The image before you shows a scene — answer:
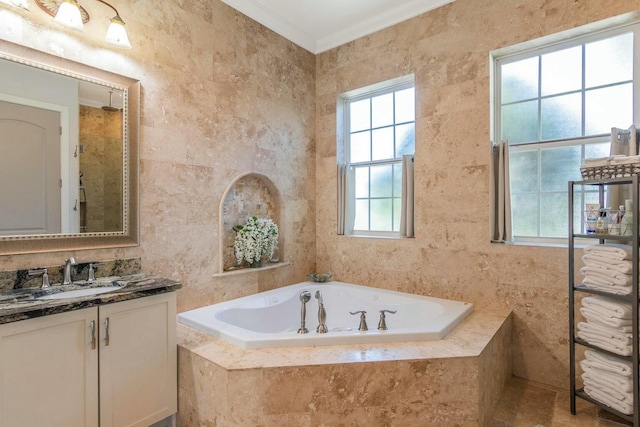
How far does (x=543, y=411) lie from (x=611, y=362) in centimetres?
48

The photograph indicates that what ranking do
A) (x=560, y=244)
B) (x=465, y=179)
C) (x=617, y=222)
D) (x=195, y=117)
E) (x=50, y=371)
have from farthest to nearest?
(x=465, y=179)
(x=195, y=117)
(x=560, y=244)
(x=617, y=222)
(x=50, y=371)

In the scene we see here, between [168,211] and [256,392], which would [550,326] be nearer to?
[256,392]

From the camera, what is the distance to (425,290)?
112 inches

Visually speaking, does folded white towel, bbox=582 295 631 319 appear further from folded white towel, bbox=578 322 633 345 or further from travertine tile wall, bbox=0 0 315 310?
travertine tile wall, bbox=0 0 315 310

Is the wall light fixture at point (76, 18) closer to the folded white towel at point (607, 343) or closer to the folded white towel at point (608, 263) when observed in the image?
the folded white towel at point (608, 263)

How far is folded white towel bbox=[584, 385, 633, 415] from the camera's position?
176 cm

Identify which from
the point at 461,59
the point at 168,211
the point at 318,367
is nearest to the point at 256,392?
the point at 318,367

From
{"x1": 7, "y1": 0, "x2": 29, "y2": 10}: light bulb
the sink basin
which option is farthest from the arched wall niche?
{"x1": 7, "y1": 0, "x2": 29, "y2": 10}: light bulb

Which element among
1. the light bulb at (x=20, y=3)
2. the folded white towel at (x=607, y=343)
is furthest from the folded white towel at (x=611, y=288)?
the light bulb at (x=20, y=3)

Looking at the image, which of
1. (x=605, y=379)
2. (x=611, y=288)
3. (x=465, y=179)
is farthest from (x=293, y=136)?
(x=605, y=379)

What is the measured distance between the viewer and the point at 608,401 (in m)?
1.86

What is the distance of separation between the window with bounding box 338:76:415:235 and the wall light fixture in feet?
6.76

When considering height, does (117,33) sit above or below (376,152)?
above

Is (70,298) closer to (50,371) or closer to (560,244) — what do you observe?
(50,371)
